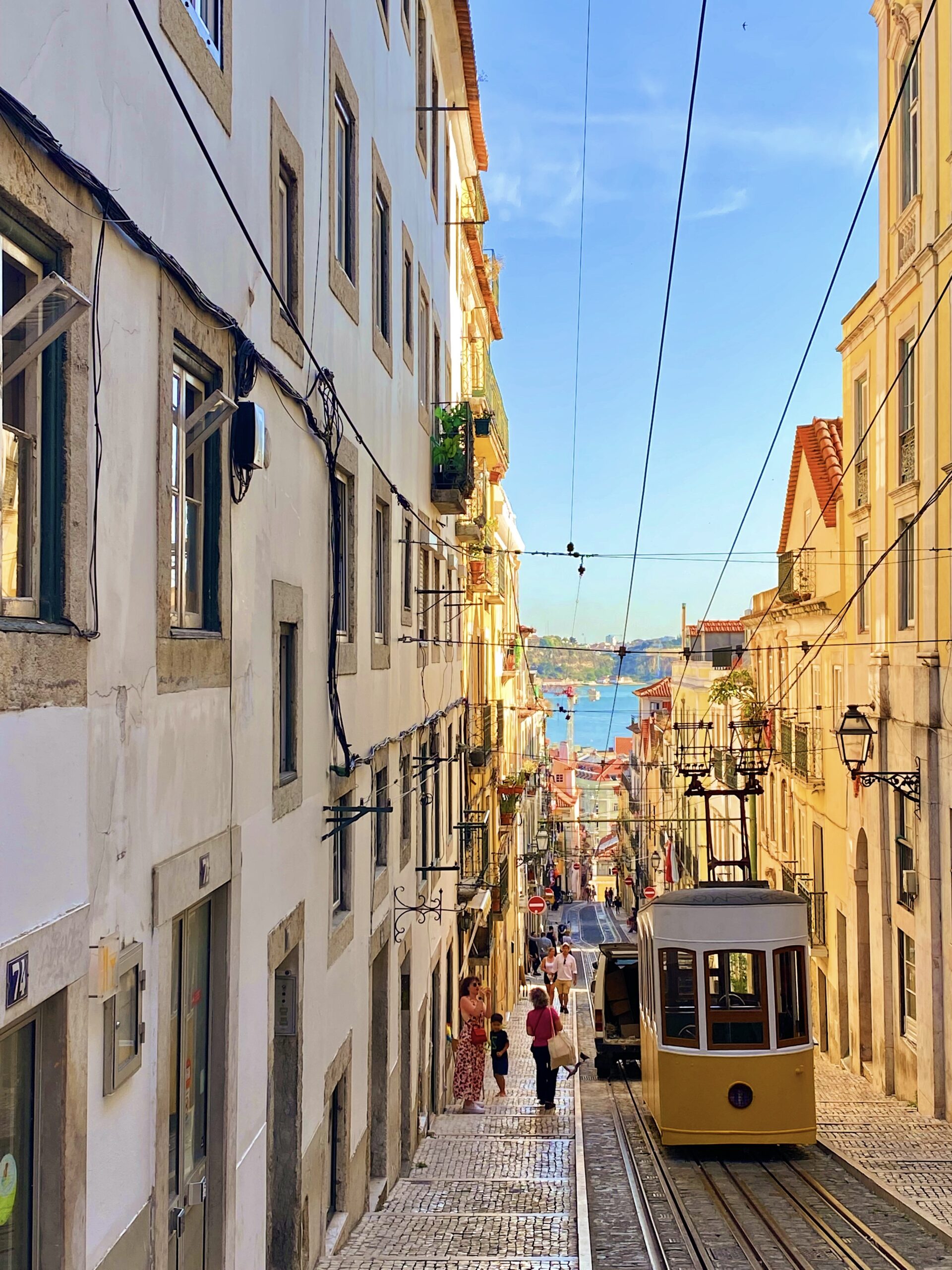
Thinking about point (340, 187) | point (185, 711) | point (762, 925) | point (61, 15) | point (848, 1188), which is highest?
point (340, 187)

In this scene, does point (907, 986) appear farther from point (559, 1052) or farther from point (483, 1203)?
point (483, 1203)

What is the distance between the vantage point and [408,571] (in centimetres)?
1484

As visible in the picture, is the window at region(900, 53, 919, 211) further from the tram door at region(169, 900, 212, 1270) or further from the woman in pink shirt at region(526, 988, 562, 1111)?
the tram door at region(169, 900, 212, 1270)

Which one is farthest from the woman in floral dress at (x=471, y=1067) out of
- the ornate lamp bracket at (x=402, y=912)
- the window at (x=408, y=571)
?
the window at (x=408, y=571)

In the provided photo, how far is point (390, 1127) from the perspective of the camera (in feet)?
38.8

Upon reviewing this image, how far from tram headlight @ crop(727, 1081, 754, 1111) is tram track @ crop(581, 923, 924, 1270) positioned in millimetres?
645

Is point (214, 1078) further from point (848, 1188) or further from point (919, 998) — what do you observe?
point (919, 998)

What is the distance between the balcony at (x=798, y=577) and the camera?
25875 millimetres

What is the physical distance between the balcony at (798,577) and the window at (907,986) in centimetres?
916

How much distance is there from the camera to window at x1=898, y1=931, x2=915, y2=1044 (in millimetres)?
18234

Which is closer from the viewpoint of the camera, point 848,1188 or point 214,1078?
point 214,1078

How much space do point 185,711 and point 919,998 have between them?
14894 millimetres

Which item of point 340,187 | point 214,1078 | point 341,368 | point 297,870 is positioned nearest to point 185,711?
point 214,1078

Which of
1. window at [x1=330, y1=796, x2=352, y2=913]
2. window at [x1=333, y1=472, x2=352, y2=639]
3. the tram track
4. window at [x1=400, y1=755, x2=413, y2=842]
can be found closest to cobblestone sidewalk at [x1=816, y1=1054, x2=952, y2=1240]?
the tram track
